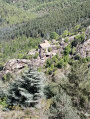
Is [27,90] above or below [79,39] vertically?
below

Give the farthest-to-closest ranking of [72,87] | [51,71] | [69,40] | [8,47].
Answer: [8,47], [69,40], [51,71], [72,87]

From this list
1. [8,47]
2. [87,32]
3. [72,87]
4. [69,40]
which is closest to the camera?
[72,87]

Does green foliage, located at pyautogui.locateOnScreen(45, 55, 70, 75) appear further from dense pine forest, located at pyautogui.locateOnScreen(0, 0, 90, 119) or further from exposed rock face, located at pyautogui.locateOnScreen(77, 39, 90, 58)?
exposed rock face, located at pyautogui.locateOnScreen(77, 39, 90, 58)

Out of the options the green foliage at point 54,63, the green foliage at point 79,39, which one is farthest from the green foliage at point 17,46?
the green foliage at point 79,39

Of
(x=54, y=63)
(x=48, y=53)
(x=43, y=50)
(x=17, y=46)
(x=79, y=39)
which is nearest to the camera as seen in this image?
(x=79, y=39)

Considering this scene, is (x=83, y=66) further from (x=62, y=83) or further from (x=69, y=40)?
(x=69, y=40)

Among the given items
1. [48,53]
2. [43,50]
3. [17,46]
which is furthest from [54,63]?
[17,46]

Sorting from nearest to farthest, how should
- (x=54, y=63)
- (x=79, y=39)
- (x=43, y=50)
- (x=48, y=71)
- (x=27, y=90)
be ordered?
(x=27, y=90) < (x=48, y=71) < (x=79, y=39) < (x=54, y=63) < (x=43, y=50)

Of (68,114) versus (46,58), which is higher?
(68,114)

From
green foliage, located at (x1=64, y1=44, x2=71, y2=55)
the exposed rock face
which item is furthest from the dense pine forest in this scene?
green foliage, located at (x1=64, y1=44, x2=71, y2=55)

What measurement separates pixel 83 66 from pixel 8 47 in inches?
5150

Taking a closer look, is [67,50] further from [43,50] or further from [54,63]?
Result: [43,50]

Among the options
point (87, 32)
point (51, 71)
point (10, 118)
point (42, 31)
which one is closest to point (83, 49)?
point (87, 32)

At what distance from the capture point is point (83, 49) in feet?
299
